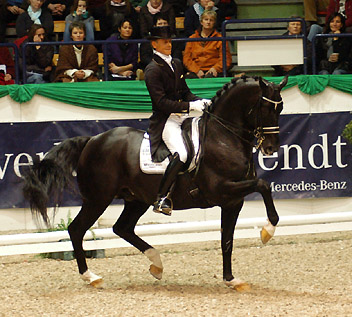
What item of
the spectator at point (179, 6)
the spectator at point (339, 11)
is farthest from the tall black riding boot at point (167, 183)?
the spectator at point (179, 6)

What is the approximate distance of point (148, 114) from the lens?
11398 millimetres

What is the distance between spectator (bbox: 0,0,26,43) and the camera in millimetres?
13711

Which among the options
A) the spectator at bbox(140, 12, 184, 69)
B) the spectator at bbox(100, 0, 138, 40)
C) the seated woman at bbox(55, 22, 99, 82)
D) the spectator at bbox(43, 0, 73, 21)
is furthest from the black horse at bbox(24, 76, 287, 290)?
the spectator at bbox(43, 0, 73, 21)

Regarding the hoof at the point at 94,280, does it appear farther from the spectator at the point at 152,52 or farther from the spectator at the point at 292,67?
the spectator at the point at 292,67

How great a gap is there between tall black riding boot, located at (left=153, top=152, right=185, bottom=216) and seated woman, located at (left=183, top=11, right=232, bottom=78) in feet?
14.7

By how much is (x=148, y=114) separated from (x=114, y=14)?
234 cm

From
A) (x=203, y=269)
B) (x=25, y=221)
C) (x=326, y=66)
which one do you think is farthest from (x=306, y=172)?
(x=25, y=221)

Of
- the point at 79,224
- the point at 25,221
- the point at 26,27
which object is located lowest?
the point at 25,221

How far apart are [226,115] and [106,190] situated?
1.44 metres

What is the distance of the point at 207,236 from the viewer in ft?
30.9

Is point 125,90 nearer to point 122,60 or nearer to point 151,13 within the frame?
point 122,60

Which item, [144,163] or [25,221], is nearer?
[144,163]

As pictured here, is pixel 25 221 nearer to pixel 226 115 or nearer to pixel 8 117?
pixel 8 117

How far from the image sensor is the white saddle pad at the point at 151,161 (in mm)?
7473
